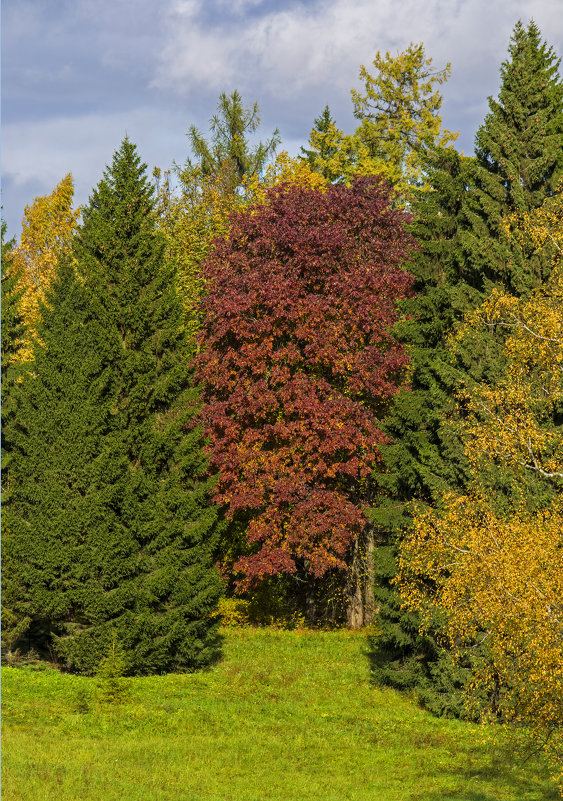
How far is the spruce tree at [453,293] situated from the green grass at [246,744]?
65.6 inches

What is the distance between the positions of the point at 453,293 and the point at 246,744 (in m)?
11.5

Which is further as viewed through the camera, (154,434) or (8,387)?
(8,387)

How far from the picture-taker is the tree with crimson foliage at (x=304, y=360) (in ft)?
91.5

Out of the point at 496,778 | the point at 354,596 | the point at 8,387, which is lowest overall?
the point at 496,778

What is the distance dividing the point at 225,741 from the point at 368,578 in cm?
1454

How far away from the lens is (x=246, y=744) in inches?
737

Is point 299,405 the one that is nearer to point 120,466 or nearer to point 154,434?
point 154,434

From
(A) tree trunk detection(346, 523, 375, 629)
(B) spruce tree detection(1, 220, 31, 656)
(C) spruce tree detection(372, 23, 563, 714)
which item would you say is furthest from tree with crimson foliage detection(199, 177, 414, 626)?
(B) spruce tree detection(1, 220, 31, 656)

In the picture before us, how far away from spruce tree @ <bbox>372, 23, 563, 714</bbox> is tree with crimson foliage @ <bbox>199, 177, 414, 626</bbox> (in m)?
3.87

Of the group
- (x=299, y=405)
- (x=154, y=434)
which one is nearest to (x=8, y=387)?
(x=154, y=434)

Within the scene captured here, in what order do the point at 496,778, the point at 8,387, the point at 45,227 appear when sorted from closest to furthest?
the point at 496,778, the point at 8,387, the point at 45,227

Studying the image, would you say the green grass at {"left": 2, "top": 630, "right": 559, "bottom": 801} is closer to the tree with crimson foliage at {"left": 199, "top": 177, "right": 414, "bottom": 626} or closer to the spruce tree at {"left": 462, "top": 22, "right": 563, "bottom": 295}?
the tree with crimson foliage at {"left": 199, "top": 177, "right": 414, "bottom": 626}

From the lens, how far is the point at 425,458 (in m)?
22.8

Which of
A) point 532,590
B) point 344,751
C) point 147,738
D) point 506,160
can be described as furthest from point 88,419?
point 532,590
